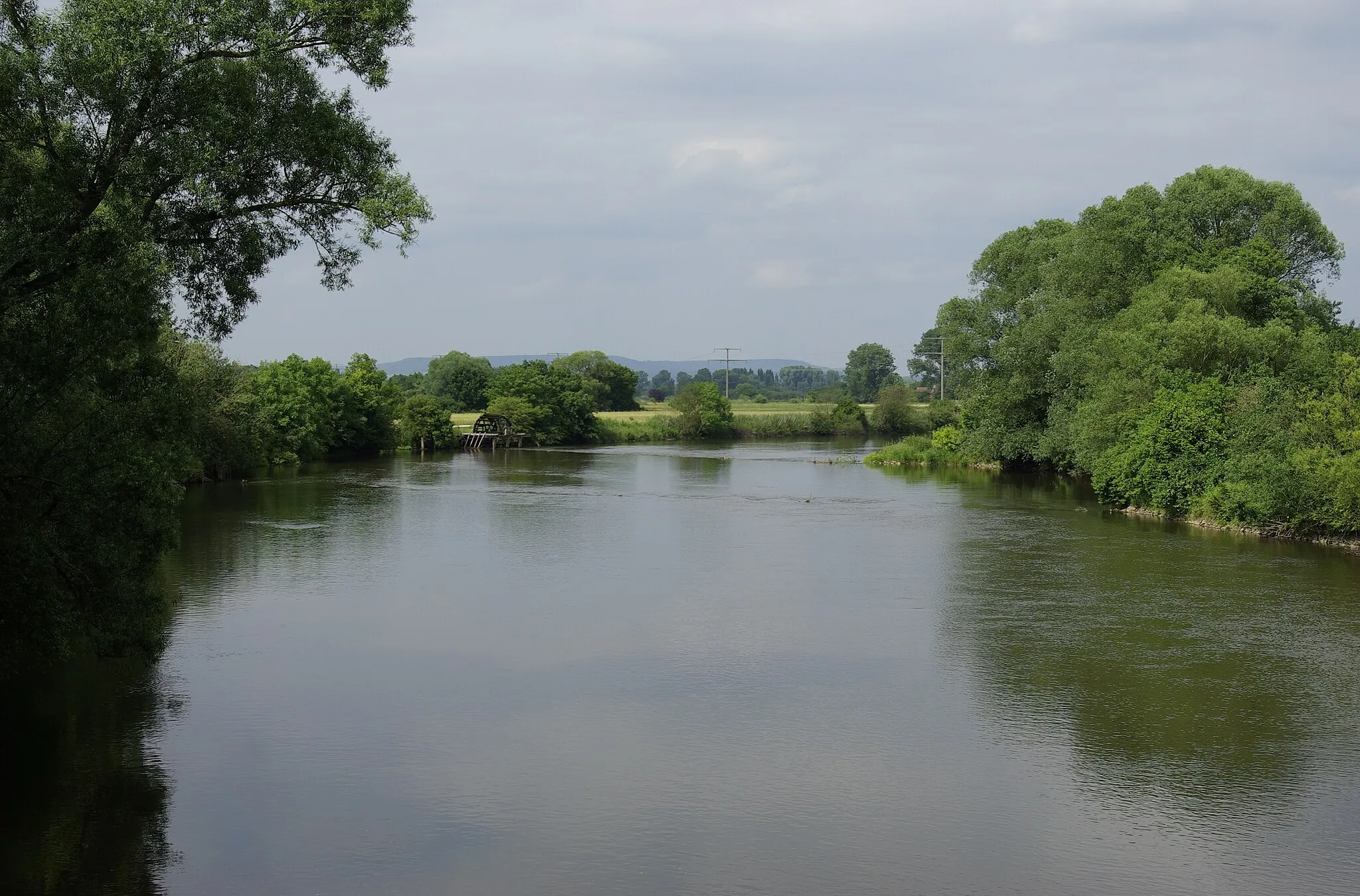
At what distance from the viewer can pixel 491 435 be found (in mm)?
81188

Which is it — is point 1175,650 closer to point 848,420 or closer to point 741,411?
point 848,420

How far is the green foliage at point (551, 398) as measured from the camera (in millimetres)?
88312

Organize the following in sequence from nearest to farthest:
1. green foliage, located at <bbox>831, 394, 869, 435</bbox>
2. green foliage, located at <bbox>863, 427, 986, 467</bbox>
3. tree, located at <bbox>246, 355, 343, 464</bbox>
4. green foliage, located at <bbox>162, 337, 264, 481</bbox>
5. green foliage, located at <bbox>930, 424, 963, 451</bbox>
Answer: green foliage, located at <bbox>162, 337, 264, 481</bbox>, tree, located at <bbox>246, 355, 343, 464</bbox>, green foliage, located at <bbox>863, 427, 986, 467</bbox>, green foliage, located at <bbox>930, 424, 963, 451</bbox>, green foliage, located at <bbox>831, 394, 869, 435</bbox>

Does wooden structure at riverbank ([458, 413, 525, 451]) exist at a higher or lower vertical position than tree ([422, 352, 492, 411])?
lower

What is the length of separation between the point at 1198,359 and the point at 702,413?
2520 inches

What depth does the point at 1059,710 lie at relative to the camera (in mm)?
15797

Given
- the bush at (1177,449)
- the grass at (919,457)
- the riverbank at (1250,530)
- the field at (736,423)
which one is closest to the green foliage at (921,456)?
the grass at (919,457)

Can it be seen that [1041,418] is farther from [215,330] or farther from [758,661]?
[215,330]

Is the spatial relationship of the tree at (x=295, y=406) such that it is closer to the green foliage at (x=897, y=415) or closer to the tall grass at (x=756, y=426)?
the tall grass at (x=756, y=426)

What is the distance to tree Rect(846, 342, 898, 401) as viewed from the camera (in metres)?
173

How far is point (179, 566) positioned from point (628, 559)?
1089 centimetres

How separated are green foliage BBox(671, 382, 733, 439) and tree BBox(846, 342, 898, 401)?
237ft

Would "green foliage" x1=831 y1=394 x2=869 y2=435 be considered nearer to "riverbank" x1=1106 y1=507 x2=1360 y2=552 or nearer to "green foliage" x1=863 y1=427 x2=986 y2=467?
"green foliage" x1=863 y1=427 x2=986 y2=467

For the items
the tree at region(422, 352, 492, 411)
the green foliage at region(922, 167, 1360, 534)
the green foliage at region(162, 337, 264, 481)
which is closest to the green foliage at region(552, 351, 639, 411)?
the tree at region(422, 352, 492, 411)
